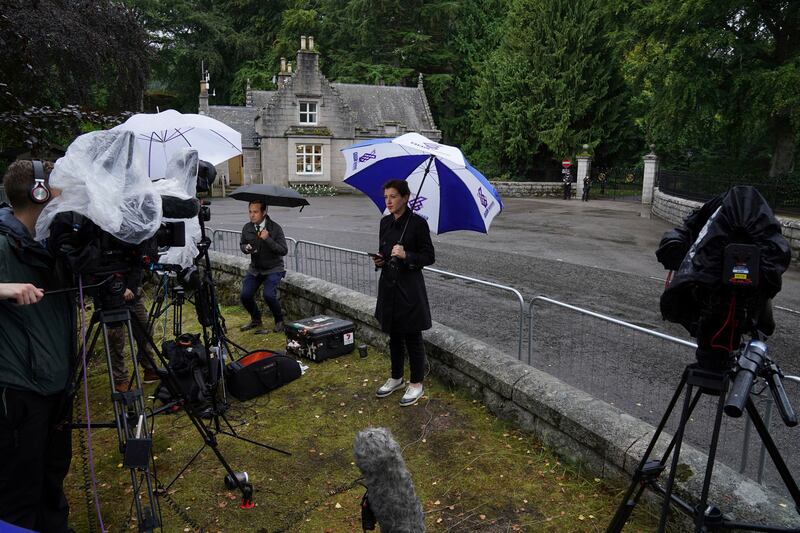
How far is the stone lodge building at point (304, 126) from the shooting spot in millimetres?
35312

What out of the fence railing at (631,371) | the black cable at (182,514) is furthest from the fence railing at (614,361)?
the black cable at (182,514)

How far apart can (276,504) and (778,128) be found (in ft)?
78.1

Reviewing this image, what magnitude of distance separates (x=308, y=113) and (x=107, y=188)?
1379 inches

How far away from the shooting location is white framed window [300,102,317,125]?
3616 cm

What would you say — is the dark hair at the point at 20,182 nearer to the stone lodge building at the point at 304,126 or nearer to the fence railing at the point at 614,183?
the stone lodge building at the point at 304,126

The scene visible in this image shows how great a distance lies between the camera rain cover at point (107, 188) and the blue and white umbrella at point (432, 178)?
2425 mm

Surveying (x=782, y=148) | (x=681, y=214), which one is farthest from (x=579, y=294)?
(x=782, y=148)

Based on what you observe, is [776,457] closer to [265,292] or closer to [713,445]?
[713,445]

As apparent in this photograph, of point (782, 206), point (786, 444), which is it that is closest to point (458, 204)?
point (786, 444)

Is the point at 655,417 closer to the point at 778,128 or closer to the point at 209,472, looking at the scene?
the point at 209,472

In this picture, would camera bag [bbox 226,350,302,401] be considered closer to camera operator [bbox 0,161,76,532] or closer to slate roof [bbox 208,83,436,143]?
camera operator [bbox 0,161,76,532]

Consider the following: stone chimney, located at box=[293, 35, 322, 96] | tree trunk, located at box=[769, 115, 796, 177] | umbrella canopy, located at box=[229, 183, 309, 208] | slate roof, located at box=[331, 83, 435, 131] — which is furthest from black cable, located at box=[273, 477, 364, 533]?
slate roof, located at box=[331, 83, 435, 131]

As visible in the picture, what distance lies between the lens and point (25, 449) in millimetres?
2826

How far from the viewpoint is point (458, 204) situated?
5.20m
